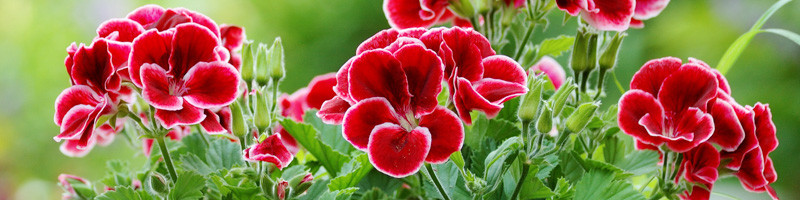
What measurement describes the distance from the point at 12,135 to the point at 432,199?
2.99 metres

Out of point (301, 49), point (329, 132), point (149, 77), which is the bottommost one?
point (301, 49)

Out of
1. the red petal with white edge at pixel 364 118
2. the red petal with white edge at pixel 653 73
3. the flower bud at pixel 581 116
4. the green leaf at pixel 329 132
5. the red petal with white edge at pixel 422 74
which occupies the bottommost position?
the green leaf at pixel 329 132

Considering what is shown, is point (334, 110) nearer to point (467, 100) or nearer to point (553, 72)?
point (467, 100)

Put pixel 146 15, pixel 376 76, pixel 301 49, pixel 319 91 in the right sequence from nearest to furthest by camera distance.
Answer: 1. pixel 376 76
2. pixel 146 15
3. pixel 319 91
4. pixel 301 49

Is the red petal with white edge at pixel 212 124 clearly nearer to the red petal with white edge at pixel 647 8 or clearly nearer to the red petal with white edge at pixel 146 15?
the red petal with white edge at pixel 146 15

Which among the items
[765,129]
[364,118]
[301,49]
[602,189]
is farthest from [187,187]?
[301,49]

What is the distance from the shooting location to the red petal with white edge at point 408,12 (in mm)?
518

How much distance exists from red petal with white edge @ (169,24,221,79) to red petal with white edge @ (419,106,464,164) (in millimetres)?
133

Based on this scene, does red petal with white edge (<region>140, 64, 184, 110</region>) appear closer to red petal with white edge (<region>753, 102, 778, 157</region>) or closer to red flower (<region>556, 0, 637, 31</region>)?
red flower (<region>556, 0, 637, 31</region>)

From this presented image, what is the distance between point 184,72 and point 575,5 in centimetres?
23

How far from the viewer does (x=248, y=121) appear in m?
0.48

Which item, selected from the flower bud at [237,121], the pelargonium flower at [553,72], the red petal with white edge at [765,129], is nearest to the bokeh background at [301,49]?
the pelargonium flower at [553,72]

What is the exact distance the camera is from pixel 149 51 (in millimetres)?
411

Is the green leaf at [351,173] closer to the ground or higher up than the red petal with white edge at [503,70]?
closer to the ground
